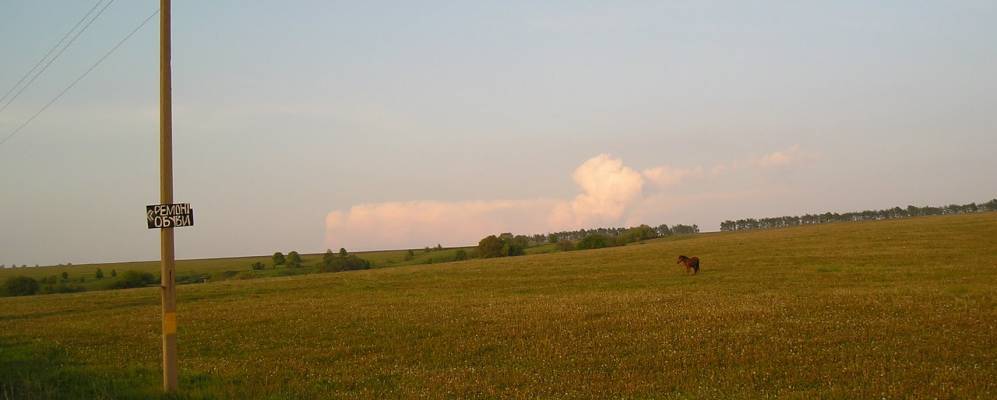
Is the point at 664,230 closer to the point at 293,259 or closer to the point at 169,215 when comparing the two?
the point at 293,259

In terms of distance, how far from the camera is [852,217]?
143000mm

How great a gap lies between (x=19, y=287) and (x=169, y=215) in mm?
93488

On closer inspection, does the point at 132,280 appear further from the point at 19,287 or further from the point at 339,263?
the point at 339,263

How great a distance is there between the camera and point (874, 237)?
2421 inches

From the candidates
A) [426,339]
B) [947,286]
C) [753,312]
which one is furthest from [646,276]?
[426,339]

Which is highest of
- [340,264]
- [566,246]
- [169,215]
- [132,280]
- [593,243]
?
[169,215]

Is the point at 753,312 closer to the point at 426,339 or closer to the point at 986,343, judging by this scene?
the point at 986,343

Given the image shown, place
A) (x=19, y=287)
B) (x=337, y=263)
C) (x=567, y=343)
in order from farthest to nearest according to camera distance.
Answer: (x=337, y=263) < (x=19, y=287) < (x=567, y=343)

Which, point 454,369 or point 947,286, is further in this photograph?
point 947,286

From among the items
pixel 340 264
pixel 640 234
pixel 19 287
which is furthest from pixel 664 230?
pixel 19 287

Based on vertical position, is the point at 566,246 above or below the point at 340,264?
above

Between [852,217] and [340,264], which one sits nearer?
[340,264]

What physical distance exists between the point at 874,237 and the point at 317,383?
204 ft

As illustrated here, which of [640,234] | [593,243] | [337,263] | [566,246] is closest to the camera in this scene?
[337,263]
